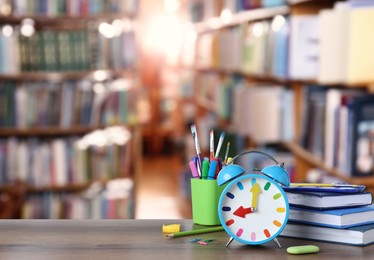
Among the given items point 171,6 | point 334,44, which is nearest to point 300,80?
point 334,44

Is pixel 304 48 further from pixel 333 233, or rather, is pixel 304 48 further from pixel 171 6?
pixel 171 6

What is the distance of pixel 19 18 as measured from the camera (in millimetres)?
4965

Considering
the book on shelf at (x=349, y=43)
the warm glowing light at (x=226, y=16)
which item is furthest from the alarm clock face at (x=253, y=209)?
the warm glowing light at (x=226, y=16)

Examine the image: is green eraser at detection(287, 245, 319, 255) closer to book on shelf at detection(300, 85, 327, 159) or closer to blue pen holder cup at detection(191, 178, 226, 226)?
blue pen holder cup at detection(191, 178, 226, 226)

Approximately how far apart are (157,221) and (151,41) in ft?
30.1

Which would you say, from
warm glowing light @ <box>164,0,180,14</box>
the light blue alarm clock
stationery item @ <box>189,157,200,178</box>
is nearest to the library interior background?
stationery item @ <box>189,157,200,178</box>

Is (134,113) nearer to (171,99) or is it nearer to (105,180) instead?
(105,180)

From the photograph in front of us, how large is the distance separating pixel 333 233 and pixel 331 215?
0.16 ft

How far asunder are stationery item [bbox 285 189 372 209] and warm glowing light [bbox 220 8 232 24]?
458 centimetres

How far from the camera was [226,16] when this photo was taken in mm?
6355

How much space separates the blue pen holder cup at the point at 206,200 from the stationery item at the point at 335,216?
19 cm

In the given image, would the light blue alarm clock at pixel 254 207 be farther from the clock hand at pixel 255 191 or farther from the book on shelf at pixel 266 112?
the book on shelf at pixel 266 112

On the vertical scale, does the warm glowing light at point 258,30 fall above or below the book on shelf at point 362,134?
above

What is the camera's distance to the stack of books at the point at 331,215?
1.60m
